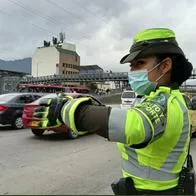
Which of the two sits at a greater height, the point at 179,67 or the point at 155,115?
the point at 179,67

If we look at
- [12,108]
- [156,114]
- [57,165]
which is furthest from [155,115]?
[12,108]

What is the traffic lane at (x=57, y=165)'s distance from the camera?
22.7 feet

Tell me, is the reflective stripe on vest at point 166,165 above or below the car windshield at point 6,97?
below

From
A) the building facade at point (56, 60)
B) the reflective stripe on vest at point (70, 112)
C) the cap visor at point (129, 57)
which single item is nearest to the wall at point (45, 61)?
the building facade at point (56, 60)

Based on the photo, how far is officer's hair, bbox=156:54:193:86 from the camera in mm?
2351

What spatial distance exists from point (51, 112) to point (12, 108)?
50.6 feet

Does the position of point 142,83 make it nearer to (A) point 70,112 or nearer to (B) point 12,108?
(A) point 70,112

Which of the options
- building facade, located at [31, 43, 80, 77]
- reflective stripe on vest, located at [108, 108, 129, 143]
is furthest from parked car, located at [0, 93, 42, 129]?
building facade, located at [31, 43, 80, 77]

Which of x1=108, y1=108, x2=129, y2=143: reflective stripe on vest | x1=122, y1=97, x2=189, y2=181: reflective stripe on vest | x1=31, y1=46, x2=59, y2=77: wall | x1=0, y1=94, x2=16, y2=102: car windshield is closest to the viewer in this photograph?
x1=108, y1=108, x2=129, y2=143: reflective stripe on vest

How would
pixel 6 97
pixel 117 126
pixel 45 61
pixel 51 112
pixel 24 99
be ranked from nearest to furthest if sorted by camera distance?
pixel 117 126, pixel 51 112, pixel 6 97, pixel 24 99, pixel 45 61

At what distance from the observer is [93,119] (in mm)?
1966

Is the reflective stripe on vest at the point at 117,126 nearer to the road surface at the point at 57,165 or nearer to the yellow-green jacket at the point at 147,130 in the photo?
the yellow-green jacket at the point at 147,130

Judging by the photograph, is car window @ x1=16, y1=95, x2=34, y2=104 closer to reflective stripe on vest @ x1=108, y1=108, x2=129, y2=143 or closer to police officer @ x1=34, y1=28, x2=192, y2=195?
police officer @ x1=34, y1=28, x2=192, y2=195

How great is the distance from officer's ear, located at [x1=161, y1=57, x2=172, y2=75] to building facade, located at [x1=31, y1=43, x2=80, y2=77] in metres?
140
